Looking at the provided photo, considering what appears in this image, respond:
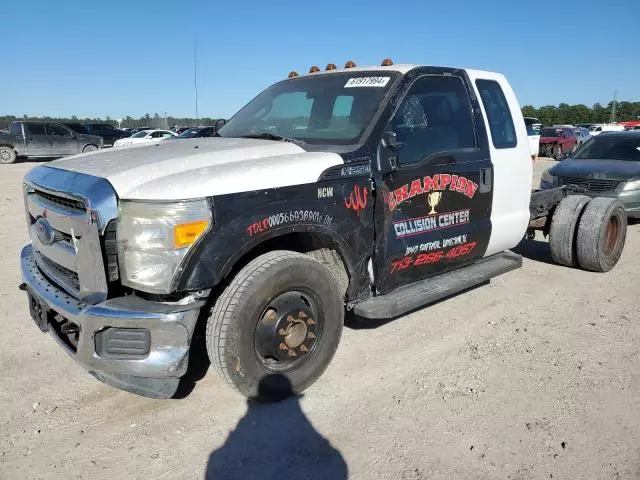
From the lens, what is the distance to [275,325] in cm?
310

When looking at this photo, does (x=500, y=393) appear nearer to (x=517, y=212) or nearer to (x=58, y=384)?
(x=517, y=212)

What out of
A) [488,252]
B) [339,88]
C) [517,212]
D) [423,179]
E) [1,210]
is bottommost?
[1,210]

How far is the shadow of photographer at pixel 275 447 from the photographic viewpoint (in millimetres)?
2650

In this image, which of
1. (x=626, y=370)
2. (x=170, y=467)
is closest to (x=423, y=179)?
(x=626, y=370)

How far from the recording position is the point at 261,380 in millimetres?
3107

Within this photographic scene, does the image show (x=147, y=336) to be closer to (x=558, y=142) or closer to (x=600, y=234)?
(x=600, y=234)

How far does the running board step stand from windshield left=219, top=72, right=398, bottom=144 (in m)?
1.14

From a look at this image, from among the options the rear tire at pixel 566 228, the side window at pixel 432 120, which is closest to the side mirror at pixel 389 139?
the side window at pixel 432 120

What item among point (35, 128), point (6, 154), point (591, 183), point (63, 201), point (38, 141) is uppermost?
point (63, 201)

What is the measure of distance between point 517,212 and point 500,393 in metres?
2.10

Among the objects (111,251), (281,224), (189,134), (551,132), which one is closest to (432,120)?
(281,224)

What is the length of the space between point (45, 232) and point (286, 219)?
4.98 feet

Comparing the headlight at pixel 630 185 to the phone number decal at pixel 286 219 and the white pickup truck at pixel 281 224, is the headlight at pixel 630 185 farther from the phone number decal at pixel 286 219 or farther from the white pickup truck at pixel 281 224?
the phone number decal at pixel 286 219

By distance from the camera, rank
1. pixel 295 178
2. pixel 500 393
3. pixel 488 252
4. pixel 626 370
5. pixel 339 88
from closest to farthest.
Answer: pixel 295 178, pixel 500 393, pixel 626 370, pixel 339 88, pixel 488 252
